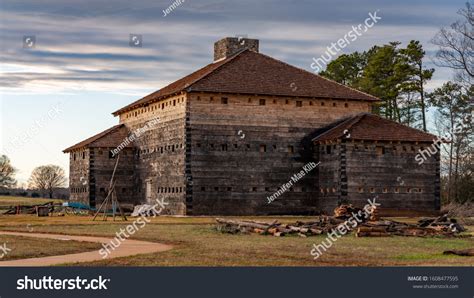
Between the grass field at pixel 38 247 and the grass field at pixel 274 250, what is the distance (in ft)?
9.22

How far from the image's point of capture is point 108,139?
64375mm

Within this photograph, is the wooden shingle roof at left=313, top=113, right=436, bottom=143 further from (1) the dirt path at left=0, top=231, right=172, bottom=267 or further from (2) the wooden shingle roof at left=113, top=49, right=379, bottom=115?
(1) the dirt path at left=0, top=231, right=172, bottom=267

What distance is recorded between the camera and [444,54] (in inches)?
2301

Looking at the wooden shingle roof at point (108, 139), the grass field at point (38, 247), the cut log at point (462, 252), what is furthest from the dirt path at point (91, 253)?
the wooden shingle roof at point (108, 139)

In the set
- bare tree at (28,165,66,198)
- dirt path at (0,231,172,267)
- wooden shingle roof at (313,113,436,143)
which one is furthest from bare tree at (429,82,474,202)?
bare tree at (28,165,66,198)

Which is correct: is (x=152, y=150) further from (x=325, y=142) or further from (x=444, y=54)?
(x=444, y=54)

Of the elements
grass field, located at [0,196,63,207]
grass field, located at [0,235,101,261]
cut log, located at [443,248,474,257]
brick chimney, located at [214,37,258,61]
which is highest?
brick chimney, located at [214,37,258,61]

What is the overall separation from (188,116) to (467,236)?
23052 millimetres

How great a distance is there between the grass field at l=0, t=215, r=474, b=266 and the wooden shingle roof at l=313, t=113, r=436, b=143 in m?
16.3

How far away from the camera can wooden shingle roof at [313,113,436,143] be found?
54219mm

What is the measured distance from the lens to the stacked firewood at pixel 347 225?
34688 millimetres

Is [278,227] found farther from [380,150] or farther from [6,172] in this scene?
[6,172]

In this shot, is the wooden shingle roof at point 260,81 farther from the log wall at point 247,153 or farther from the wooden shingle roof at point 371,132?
the wooden shingle roof at point 371,132
